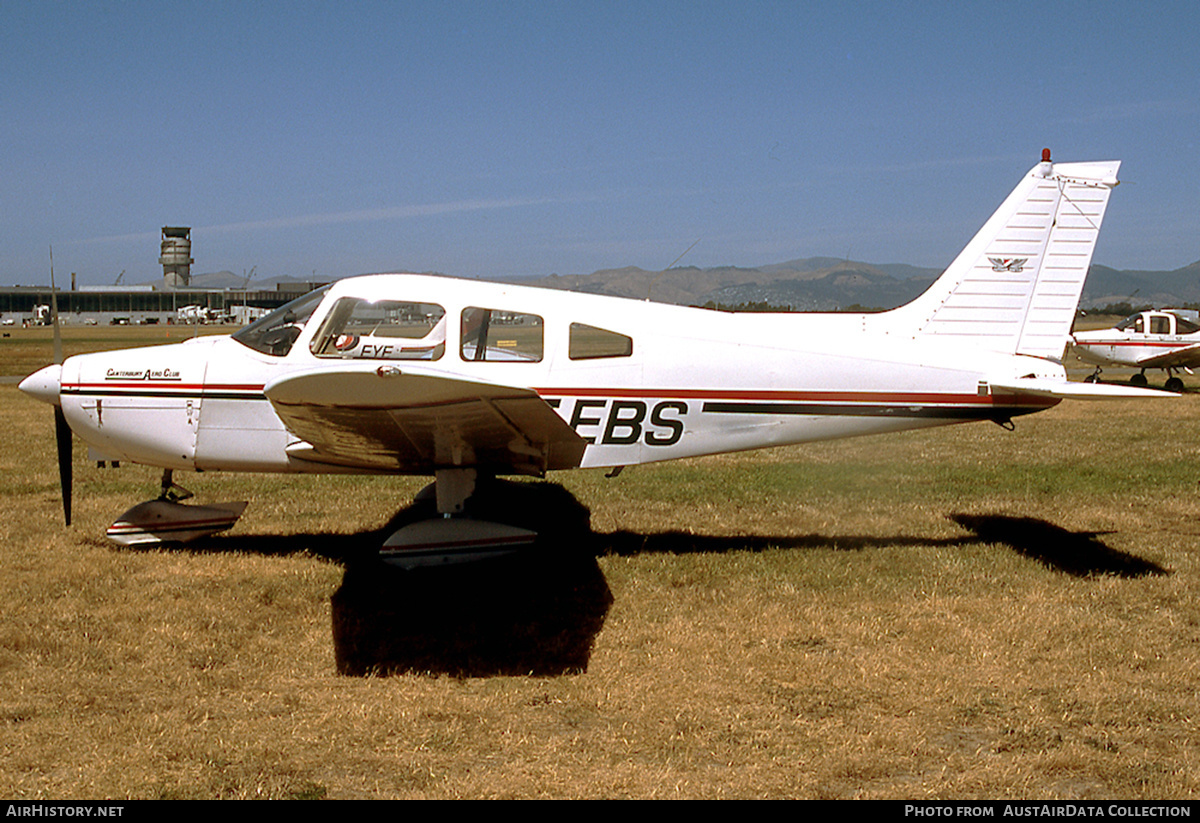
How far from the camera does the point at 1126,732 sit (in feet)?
13.1

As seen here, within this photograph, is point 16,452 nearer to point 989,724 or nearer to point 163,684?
point 163,684

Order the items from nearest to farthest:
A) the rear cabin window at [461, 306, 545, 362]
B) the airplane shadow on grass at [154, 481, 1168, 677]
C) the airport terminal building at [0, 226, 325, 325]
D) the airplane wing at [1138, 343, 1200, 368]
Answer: the airplane shadow on grass at [154, 481, 1168, 677] → the rear cabin window at [461, 306, 545, 362] → the airplane wing at [1138, 343, 1200, 368] → the airport terminal building at [0, 226, 325, 325]

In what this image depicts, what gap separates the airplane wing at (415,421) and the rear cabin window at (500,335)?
29.3 inches

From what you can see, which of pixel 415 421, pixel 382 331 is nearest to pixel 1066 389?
pixel 415 421

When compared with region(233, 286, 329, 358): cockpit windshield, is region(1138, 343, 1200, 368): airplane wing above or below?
below

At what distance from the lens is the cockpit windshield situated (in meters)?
6.16

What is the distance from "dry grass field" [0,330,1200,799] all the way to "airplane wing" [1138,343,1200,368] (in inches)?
497

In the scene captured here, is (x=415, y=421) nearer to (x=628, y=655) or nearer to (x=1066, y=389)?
(x=628, y=655)

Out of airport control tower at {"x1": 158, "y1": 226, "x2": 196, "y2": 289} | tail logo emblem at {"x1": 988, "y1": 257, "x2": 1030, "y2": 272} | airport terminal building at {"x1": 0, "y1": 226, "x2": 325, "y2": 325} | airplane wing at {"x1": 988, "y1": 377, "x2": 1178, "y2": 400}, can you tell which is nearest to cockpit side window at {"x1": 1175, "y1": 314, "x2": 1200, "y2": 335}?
tail logo emblem at {"x1": 988, "y1": 257, "x2": 1030, "y2": 272}

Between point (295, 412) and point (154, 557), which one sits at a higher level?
point (295, 412)

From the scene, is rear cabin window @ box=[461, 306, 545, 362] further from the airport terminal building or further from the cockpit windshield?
the airport terminal building

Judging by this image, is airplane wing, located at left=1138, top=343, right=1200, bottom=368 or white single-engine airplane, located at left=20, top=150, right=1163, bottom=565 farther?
airplane wing, located at left=1138, top=343, right=1200, bottom=368

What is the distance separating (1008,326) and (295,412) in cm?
517
